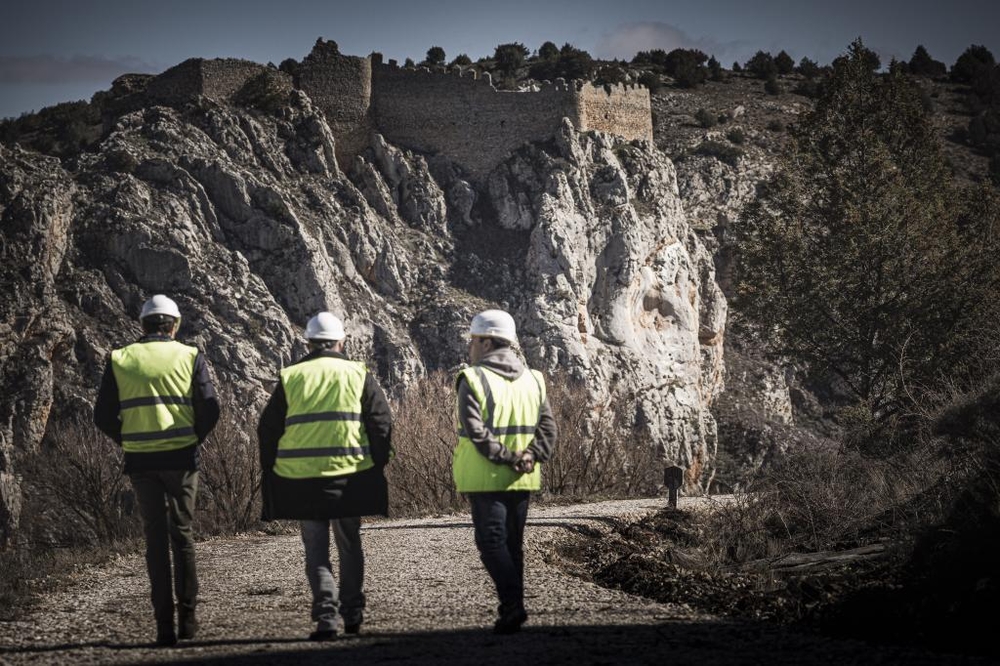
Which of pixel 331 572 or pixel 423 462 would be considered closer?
pixel 331 572

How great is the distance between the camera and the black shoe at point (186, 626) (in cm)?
813

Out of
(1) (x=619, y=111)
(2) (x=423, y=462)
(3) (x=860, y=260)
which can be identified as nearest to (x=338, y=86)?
(1) (x=619, y=111)

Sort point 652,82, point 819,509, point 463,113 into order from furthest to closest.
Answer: point 652,82, point 463,113, point 819,509

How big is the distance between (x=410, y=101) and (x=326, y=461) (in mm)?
54867

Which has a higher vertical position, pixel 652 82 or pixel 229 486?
pixel 652 82

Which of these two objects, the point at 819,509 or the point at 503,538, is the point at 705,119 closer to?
the point at 819,509

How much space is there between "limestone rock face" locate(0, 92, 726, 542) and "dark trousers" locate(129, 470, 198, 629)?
119 ft

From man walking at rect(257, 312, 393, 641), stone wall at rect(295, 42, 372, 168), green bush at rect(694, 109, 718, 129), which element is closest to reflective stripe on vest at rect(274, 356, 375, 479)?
man walking at rect(257, 312, 393, 641)

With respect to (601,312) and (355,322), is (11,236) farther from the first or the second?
(601,312)

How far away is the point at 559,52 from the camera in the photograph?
101250 millimetres

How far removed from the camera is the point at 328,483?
314 inches

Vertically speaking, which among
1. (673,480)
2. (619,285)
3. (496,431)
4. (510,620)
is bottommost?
(510,620)

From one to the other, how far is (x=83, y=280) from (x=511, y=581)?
4606 centimetres

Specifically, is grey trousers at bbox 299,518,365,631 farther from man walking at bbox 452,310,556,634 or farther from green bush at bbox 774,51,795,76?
green bush at bbox 774,51,795,76
